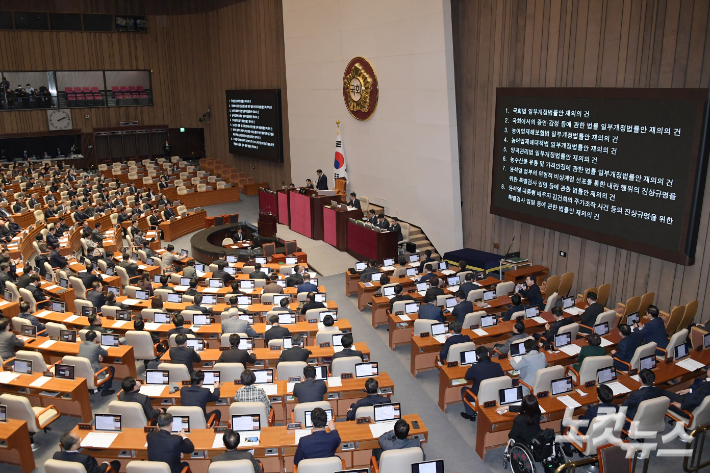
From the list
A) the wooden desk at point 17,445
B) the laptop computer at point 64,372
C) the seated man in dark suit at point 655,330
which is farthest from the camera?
the seated man in dark suit at point 655,330

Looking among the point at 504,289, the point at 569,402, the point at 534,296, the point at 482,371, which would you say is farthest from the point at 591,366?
the point at 504,289

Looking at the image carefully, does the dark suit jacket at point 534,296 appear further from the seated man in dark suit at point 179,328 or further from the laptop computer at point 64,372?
the laptop computer at point 64,372

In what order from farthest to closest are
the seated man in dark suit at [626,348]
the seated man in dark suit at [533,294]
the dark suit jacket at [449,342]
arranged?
the seated man in dark suit at [533,294] < the dark suit jacket at [449,342] < the seated man in dark suit at [626,348]

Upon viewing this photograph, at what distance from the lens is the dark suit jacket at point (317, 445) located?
6.78m

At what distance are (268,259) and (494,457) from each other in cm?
1009

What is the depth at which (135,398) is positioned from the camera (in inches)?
309

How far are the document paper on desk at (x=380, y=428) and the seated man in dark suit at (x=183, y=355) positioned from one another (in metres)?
3.39

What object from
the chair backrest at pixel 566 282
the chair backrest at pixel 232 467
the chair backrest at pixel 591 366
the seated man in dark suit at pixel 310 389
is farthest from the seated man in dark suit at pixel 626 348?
the chair backrest at pixel 232 467

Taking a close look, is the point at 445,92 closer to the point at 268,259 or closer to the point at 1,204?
the point at 268,259

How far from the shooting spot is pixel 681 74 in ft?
36.0

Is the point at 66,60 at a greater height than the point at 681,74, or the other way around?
the point at 66,60

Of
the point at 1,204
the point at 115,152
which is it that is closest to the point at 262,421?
the point at 1,204

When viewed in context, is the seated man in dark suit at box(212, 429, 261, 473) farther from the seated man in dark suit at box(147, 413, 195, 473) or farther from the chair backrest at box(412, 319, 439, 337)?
the chair backrest at box(412, 319, 439, 337)

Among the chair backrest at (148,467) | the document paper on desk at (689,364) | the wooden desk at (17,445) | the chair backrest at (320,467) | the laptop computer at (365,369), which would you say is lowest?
the wooden desk at (17,445)
